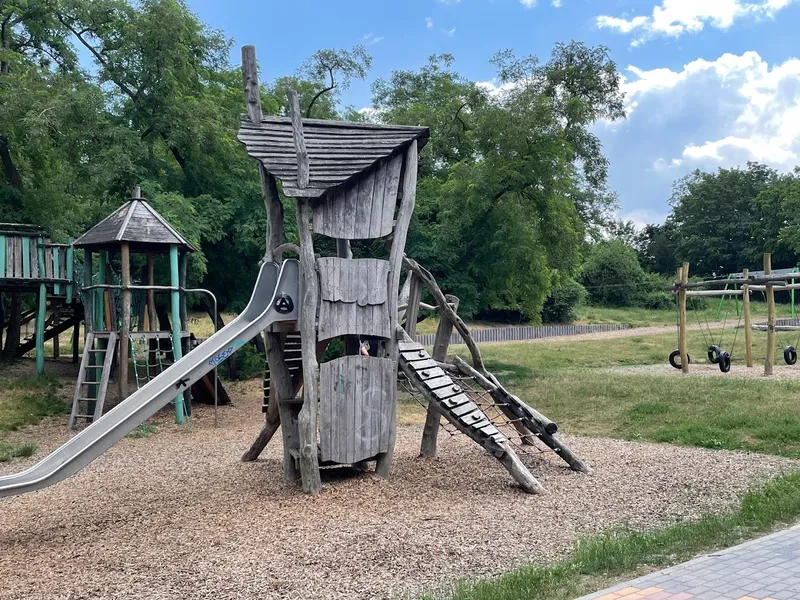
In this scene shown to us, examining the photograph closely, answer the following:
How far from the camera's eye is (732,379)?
1747 cm

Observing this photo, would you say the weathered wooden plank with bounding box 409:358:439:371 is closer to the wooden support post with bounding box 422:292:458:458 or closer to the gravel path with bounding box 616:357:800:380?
the wooden support post with bounding box 422:292:458:458

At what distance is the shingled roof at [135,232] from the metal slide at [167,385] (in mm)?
6792

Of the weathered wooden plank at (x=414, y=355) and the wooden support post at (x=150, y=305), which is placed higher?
the wooden support post at (x=150, y=305)

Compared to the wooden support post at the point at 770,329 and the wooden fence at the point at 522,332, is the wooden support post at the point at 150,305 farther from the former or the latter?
the wooden support post at the point at 770,329

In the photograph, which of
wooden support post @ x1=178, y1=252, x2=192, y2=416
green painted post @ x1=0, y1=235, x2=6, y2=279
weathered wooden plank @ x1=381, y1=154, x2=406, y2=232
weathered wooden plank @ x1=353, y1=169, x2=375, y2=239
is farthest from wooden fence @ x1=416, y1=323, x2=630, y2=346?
weathered wooden plank @ x1=353, y1=169, x2=375, y2=239

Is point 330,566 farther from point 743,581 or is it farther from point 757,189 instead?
point 757,189

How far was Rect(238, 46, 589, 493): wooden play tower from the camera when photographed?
8.30 meters

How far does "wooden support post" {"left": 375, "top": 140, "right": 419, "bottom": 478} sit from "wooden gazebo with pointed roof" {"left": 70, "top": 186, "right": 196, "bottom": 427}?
7137 mm

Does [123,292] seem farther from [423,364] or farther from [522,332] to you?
[522,332]

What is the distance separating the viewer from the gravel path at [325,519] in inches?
217

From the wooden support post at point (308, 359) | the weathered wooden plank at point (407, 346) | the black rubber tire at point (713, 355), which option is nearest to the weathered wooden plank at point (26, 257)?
the wooden support post at point (308, 359)

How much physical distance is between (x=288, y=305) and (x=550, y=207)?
13.5 meters

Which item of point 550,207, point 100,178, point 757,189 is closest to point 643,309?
point 757,189

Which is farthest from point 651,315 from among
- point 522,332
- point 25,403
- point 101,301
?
point 25,403
